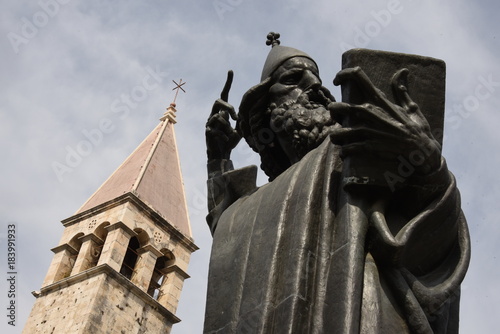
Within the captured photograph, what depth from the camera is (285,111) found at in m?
3.72

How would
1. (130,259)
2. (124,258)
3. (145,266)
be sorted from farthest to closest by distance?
(130,259) < (124,258) < (145,266)

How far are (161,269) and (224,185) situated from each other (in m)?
31.1

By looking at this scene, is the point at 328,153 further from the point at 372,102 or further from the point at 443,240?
the point at 443,240

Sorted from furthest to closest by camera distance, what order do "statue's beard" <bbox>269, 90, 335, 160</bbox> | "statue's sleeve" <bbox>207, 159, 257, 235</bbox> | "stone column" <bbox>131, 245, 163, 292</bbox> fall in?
"stone column" <bbox>131, 245, 163, 292</bbox> < "statue's sleeve" <bbox>207, 159, 257, 235</bbox> < "statue's beard" <bbox>269, 90, 335, 160</bbox>

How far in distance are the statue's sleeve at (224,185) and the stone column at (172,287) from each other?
1169 inches

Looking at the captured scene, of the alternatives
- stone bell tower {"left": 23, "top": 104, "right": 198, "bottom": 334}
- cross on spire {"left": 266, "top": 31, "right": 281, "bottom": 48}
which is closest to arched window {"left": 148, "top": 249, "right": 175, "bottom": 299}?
stone bell tower {"left": 23, "top": 104, "right": 198, "bottom": 334}

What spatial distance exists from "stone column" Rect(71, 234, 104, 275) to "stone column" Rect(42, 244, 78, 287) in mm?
668

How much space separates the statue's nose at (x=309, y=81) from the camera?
3.79m

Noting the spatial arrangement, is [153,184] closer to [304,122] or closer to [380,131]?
[304,122]

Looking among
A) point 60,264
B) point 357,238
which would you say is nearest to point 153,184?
point 60,264

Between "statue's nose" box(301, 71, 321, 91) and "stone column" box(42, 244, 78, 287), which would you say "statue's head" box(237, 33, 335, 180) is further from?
"stone column" box(42, 244, 78, 287)

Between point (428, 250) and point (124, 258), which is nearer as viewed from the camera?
point (428, 250)

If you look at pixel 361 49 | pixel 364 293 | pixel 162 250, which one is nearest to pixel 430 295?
pixel 364 293

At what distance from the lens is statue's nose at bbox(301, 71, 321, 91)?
12.4ft
